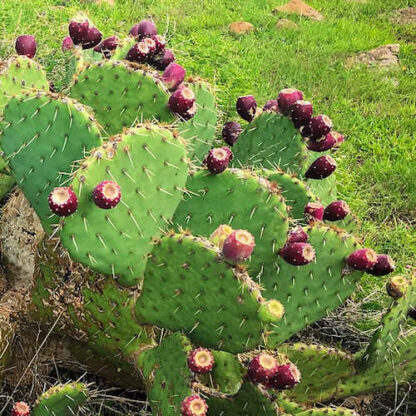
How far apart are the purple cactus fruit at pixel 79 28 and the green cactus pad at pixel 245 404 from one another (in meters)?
1.42

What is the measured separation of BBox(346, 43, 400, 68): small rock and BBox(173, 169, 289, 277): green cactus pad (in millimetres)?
3612

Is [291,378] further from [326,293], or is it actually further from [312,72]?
[312,72]

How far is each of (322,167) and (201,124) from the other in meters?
0.57

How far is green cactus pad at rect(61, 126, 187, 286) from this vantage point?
67.6 inches

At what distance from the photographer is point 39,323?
7.25 feet

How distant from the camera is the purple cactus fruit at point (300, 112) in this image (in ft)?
7.68

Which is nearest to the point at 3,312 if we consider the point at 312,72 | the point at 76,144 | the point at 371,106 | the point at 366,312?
the point at 76,144

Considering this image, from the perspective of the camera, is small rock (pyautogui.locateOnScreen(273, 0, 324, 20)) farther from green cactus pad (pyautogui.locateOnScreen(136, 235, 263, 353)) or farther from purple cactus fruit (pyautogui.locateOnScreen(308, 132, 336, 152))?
green cactus pad (pyautogui.locateOnScreen(136, 235, 263, 353))

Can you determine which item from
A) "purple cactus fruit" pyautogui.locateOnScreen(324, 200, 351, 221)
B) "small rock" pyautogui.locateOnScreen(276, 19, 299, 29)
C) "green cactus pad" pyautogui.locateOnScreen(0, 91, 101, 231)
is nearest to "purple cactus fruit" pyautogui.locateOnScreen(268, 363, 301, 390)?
"purple cactus fruit" pyautogui.locateOnScreen(324, 200, 351, 221)

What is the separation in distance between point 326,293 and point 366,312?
0.82 m

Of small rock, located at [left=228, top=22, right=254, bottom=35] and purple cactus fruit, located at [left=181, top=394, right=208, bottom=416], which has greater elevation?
purple cactus fruit, located at [left=181, top=394, right=208, bottom=416]

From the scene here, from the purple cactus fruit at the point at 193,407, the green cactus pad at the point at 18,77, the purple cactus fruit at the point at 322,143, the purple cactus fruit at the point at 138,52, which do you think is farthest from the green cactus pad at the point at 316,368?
the green cactus pad at the point at 18,77

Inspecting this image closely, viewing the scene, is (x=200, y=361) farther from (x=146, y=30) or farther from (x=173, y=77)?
(x=146, y=30)

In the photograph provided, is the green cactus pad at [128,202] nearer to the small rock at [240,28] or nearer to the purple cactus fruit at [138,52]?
the purple cactus fruit at [138,52]
